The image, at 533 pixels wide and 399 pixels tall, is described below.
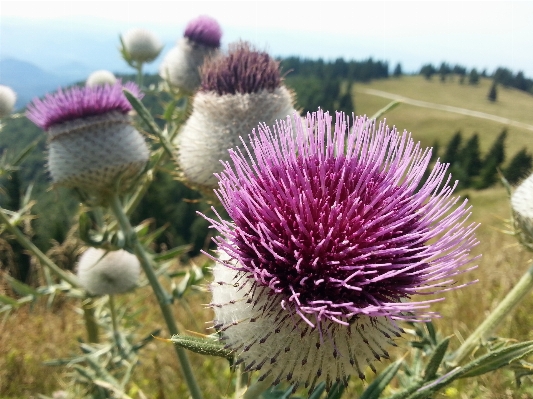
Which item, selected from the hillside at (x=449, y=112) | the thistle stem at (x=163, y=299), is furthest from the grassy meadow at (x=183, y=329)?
the hillside at (x=449, y=112)

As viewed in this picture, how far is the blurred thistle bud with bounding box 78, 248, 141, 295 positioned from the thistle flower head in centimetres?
182

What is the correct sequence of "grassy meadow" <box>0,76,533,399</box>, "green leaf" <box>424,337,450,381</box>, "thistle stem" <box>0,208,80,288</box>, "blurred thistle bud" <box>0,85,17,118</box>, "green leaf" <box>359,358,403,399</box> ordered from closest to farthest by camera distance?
"green leaf" <box>424,337,450,381</box>, "green leaf" <box>359,358,403,399</box>, "thistle stem" <box>0,208,80,288</box>, "grassy meadow" <box>0,76,533,399</box>, "blurred thistle bud" <box>0,85,17,118</box>

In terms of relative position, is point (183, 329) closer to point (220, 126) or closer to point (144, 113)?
point (220, 126)

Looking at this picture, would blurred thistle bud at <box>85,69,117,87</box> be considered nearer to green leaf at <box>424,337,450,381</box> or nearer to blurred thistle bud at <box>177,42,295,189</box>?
blurred thistle bud at <box>177,42,295,189</box>

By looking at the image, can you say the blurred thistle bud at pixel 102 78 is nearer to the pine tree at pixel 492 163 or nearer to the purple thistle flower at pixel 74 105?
the purple thistle flower at pixel 74 105

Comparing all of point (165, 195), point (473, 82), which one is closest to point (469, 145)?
point (165, 195)

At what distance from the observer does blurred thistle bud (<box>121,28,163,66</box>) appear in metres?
6.63

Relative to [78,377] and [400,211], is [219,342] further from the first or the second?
[78,377]

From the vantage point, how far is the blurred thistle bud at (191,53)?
544cm

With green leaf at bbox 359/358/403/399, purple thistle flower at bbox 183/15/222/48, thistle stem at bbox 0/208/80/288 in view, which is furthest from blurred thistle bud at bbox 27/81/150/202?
purple thistle flower at bbox 183/15/222/48

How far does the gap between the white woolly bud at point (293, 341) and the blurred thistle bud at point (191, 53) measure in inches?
168

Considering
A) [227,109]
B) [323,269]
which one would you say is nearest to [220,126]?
[227,109]

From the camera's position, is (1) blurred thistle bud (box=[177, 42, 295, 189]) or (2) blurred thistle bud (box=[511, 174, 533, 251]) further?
(1) blurred thistle bud (box=[177, 42, 295, 189])

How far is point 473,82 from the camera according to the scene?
136 m
